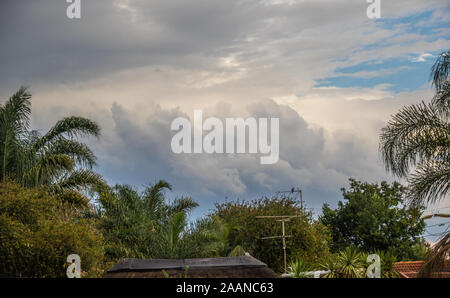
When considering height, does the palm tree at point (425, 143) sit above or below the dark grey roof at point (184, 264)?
above

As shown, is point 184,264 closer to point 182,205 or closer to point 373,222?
point 182,205

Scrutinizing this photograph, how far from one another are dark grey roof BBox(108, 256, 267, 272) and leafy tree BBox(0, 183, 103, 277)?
6.93ft

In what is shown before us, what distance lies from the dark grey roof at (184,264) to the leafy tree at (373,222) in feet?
60.3

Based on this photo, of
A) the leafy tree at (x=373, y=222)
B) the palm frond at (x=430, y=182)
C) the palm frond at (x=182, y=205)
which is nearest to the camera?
the palm frond at (x=430, y=182)

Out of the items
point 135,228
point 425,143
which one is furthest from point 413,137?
point 135,228

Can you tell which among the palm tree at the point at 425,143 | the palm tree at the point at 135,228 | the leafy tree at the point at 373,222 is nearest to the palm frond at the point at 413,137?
the palm tree at the point at 425,143

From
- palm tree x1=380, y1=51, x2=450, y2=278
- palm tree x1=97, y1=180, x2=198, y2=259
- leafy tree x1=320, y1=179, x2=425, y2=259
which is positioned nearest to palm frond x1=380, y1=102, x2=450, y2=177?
palm tree x1=380, y1=51, x2=450, y2=278

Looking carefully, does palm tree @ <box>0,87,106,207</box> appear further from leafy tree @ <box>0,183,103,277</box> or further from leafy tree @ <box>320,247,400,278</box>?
leafy tree @ <box>320,247,400,278</box>

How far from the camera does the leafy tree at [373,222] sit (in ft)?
106

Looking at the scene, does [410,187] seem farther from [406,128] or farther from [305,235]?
[305,235]

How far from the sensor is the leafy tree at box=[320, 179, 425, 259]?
32406 millimetres

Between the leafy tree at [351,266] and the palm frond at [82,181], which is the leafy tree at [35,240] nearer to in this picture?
the palm frond at [82,181]

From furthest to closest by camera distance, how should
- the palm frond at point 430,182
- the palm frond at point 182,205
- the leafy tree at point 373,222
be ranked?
the leafy tree at point 373,222 → the palm frond at point 182,205 → the palm frond at point 430,182
